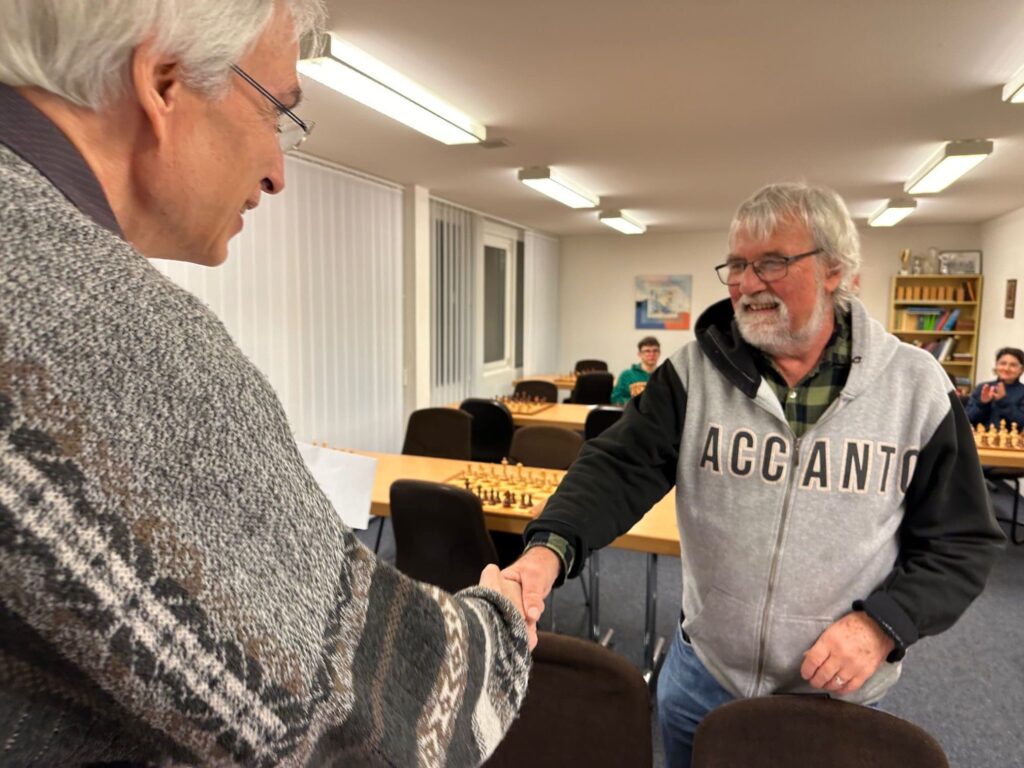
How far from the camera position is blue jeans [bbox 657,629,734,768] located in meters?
1.46

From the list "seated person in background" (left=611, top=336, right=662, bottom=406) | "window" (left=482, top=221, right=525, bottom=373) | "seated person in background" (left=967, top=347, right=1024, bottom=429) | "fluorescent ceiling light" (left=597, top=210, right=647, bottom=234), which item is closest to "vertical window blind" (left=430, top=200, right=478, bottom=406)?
"window" (left=482, top=221, right=525, bottom=373)

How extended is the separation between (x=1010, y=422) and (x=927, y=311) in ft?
11.8

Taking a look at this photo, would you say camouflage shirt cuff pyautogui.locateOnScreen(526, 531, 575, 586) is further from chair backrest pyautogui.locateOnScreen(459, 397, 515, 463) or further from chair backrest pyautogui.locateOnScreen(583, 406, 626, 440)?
chair backrest pyautogui.locateOnScreen(459, 397, 515, 463)

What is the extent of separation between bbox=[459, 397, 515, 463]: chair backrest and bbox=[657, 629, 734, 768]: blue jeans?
345 cm

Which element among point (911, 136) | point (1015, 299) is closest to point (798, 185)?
point (911, 136)

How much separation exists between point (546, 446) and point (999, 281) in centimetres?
626

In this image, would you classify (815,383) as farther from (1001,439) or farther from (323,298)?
(1001,439)

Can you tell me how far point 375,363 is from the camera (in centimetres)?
558

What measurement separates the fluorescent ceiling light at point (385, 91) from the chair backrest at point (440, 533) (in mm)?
1676

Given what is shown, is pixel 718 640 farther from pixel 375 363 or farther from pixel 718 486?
pixel 375 363

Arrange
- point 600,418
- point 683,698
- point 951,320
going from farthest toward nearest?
point 951,320, point 600,418, point 683,698

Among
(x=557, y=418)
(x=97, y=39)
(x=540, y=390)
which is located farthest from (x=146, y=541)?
(x=540, y=390)

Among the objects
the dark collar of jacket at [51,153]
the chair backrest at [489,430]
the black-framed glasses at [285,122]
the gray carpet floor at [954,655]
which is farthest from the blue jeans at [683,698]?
the chair backrest at [489,430]

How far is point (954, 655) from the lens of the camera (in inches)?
130
